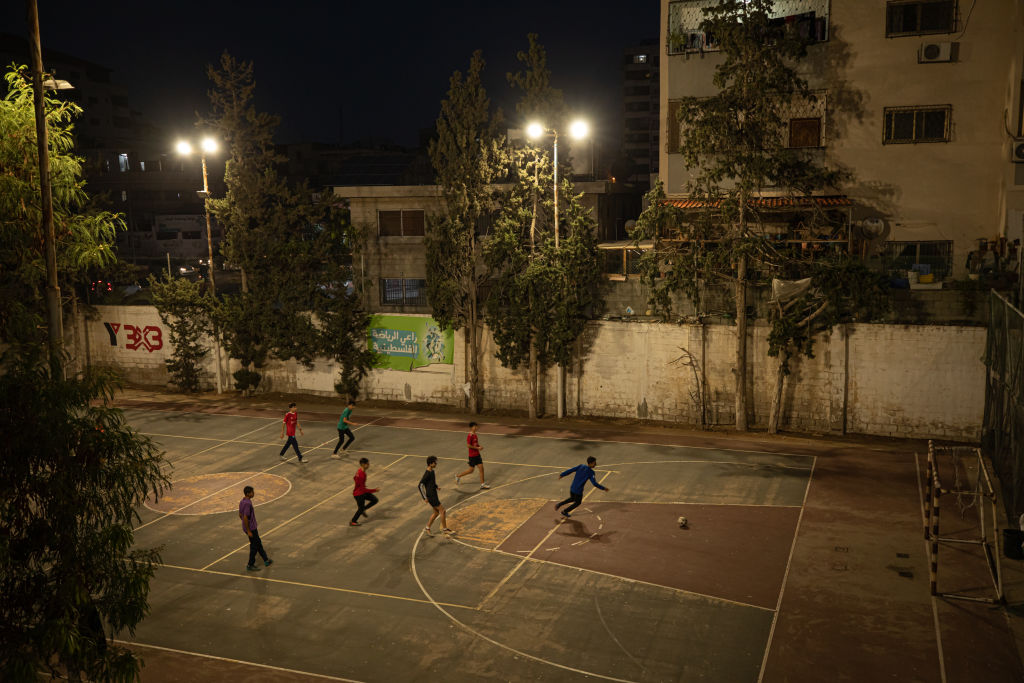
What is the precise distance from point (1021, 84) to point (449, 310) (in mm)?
19735

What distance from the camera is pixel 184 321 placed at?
3328cm

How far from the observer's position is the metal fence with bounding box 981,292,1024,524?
16.9 m

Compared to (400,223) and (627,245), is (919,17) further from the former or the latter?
(400,223)

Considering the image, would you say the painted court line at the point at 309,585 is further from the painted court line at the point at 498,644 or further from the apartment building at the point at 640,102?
the apartment building at the point at 640,102

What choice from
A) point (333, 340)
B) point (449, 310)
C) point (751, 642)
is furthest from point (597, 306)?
point (751, 642)

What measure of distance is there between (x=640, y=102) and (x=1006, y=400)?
280 ft

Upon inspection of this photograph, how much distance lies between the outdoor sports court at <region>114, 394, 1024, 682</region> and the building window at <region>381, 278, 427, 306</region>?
9032 millimetres

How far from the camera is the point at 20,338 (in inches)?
365

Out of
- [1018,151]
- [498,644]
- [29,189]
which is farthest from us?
[1018,151]

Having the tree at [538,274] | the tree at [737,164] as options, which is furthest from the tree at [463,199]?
the tree at [737,164]

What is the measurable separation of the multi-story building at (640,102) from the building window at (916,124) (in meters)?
69.7

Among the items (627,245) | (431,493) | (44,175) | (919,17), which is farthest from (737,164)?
(44,175)

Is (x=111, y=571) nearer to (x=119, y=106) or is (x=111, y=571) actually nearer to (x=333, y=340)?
(x=333, y=340)

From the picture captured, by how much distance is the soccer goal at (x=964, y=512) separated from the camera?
1429cm
